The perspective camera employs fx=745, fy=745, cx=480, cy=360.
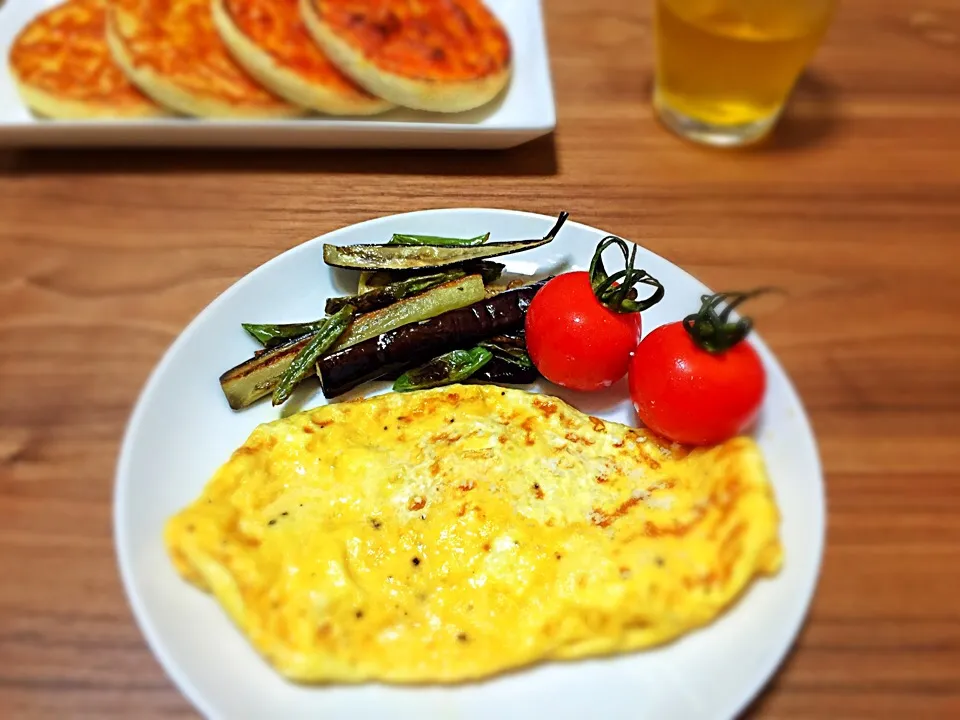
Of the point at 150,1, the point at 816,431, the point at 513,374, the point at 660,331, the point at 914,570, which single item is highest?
the point at 150,1

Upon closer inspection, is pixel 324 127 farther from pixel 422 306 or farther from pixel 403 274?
pixel 422 306

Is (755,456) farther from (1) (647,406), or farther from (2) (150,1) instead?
(2) (150,1)

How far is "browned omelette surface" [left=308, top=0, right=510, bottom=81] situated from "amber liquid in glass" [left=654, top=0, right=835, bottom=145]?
2.00ft

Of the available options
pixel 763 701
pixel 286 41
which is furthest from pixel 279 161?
pixel 763 701

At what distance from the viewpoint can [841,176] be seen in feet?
8.97

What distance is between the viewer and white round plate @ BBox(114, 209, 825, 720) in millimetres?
1437

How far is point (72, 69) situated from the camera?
255 centimetres

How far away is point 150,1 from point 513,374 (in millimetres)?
1882

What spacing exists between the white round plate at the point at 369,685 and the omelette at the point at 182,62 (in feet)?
2.97

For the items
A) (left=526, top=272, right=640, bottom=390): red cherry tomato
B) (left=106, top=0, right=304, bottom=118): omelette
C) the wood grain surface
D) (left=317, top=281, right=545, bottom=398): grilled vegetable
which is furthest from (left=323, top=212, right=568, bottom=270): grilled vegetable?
(left=106, top=0, right=304, bottom=118): omelette

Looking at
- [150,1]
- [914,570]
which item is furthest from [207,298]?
[914,570]

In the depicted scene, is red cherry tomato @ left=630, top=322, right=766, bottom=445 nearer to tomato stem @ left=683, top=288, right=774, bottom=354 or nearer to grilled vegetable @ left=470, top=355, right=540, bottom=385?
tomato stem @ left=683, top=288, right=774, bottom=354

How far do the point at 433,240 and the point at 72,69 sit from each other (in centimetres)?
149

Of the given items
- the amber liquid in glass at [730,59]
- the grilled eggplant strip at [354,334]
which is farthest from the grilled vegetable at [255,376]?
the amber liquid in glass at [730,59]
